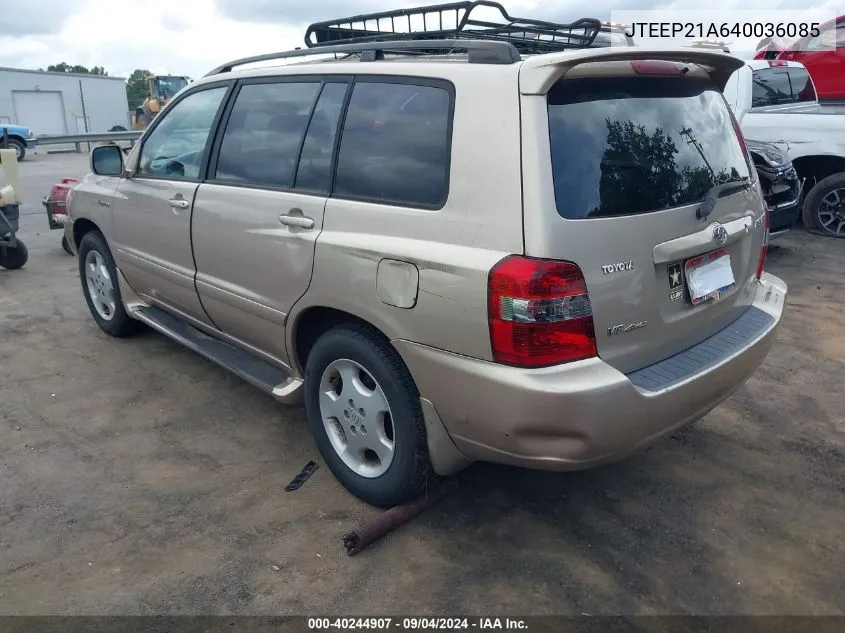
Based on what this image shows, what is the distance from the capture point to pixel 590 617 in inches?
93.0

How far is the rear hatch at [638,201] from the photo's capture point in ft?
7.34

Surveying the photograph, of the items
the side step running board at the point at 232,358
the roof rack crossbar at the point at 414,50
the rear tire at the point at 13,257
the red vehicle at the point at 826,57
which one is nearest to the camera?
the roof rack crossbar at the point at 414,50

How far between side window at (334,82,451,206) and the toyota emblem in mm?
1068

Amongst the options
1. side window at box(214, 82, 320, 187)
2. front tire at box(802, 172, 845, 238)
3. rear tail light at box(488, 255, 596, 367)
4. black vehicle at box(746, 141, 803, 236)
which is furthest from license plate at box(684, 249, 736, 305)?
front tire at box(802, 172, 845, 238)

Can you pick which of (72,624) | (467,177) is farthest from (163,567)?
(467,177)

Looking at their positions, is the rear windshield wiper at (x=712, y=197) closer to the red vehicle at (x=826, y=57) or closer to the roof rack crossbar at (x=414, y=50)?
the roof rack crossbar at (x=414, y=50)

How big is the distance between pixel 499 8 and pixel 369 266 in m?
1.27

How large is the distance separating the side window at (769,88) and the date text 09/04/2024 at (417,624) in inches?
299

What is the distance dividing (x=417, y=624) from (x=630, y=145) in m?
1.82

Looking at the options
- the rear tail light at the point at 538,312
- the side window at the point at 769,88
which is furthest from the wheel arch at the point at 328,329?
the side window at the point at 769,88

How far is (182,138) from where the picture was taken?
3.95 meters

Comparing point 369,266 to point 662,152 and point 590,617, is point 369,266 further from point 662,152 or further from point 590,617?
point 590,617

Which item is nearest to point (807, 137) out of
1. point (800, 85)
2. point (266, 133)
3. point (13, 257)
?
point (800, 85)

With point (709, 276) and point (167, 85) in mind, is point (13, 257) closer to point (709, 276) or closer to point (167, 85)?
point (709, 276)
